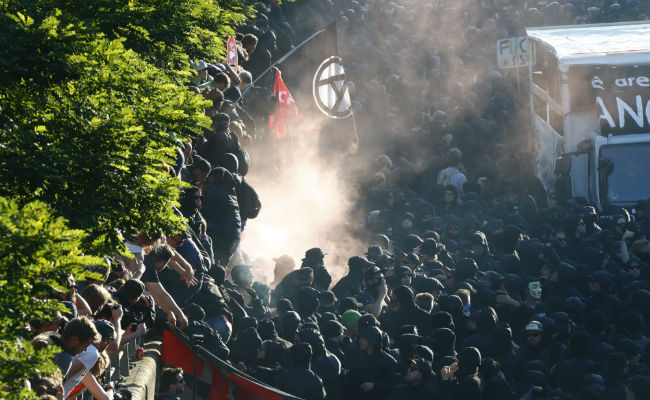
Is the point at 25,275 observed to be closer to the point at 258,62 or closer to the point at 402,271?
the point at 402,271

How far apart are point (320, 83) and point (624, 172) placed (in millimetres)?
5657

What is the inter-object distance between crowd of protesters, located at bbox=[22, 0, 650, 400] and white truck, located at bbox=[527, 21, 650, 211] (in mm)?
751

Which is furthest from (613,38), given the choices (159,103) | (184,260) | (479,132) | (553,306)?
(159,103)

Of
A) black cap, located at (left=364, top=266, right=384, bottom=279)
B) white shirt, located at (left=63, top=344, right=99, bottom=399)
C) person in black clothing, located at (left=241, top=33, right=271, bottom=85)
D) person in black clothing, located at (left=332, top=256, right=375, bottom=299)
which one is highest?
person in black clothing, located at (left=241, top=33, right=271, bottom=85)

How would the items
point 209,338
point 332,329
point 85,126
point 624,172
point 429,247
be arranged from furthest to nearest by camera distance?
point 624,172, point 429,247, point 332,329, point 209,338, point 85,126

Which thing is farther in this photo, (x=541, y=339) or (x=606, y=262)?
(x=606, y=262)

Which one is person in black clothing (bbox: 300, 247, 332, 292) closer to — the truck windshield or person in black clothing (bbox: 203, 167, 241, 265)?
person in black clothing (bbox: 203, 167, 241, 265)

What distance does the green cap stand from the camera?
10.2 meters

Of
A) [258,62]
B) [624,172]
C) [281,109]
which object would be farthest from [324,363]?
[258,62]

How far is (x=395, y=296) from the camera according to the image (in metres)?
10.7

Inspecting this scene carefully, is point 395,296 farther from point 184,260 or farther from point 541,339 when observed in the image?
point 184,260

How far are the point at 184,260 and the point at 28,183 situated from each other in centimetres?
348

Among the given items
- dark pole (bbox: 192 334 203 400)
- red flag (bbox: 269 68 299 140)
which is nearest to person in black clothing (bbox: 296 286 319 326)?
dark pole (bbox: 192 334 203 400)

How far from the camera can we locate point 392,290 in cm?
1109
